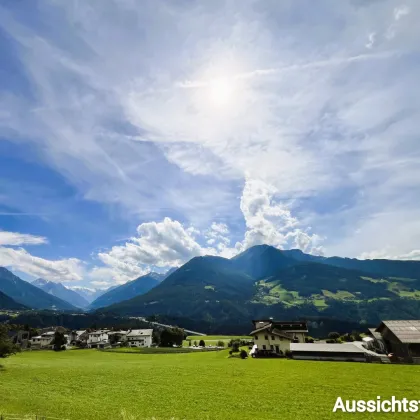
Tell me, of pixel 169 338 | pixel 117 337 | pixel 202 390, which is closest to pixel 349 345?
pixel 202 390

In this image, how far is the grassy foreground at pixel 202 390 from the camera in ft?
108

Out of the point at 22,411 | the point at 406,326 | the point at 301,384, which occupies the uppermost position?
the point at 406,326

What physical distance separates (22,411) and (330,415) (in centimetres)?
3257

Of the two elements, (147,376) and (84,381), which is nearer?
(84,381)

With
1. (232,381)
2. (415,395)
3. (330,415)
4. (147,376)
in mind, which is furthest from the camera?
(147,376)

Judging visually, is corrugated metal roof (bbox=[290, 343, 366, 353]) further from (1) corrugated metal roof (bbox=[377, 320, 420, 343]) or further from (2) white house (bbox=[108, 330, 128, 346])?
(2) white house (bbox=[108, 330, 128, 346])


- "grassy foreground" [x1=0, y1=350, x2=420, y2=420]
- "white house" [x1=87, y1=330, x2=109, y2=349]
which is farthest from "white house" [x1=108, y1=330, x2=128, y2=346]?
"grassy foreground" [x1=0, y1=350, x2=420, y2=420]

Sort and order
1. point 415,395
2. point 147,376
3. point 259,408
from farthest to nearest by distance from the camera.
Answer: point 147,376 < point 415,395 < point 259,408

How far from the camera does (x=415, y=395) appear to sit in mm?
37312

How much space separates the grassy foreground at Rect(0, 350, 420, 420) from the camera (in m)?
33.0

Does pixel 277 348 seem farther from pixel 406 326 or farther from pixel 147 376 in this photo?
pixel 147 376

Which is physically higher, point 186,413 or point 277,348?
point 277,348

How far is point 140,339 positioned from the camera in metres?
161

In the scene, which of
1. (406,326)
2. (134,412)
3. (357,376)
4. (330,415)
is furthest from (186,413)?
(406,326)
